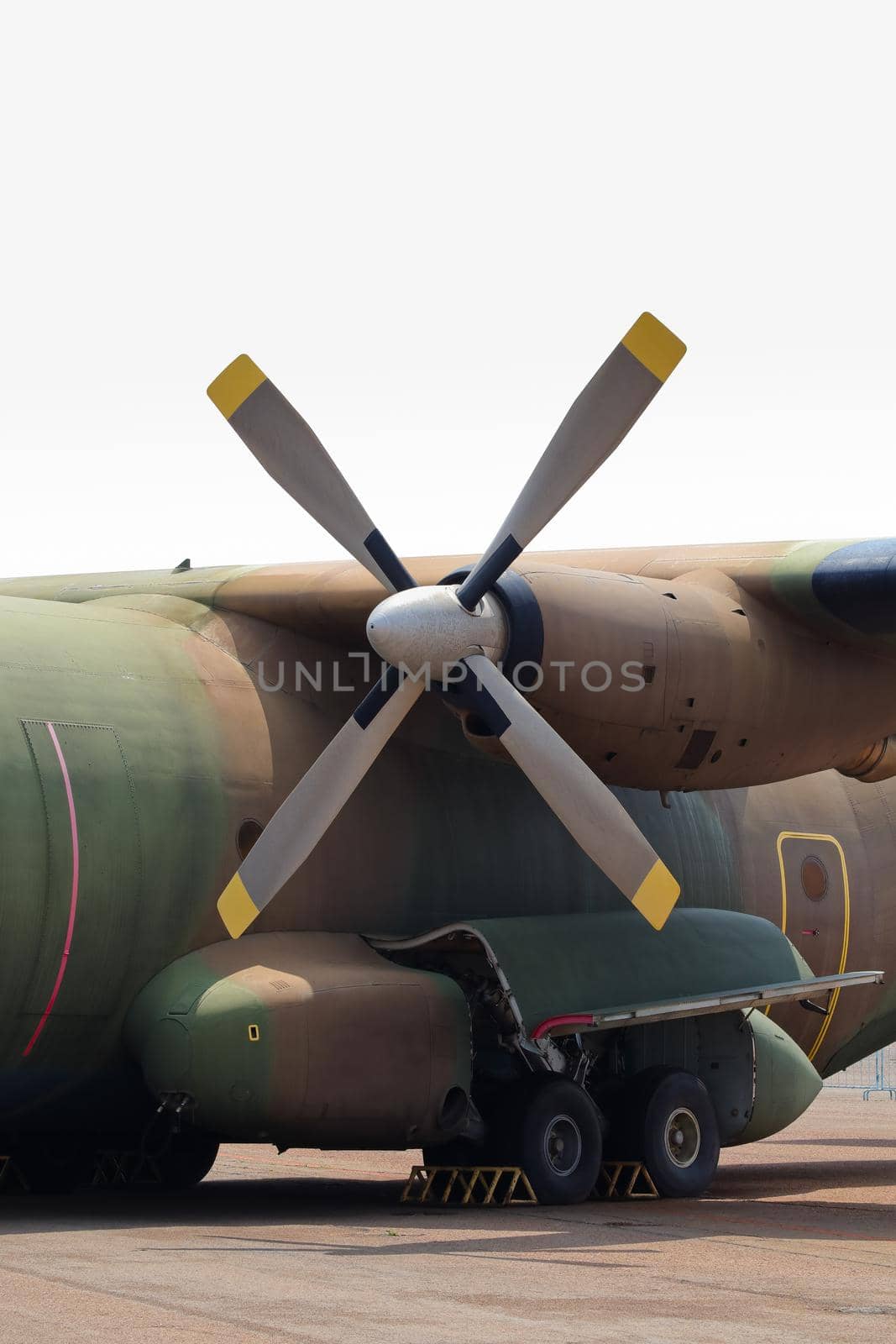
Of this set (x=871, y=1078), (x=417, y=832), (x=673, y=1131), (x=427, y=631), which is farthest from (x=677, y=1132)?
(x=871, y=1078)

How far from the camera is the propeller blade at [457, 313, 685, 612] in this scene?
16.2 meters


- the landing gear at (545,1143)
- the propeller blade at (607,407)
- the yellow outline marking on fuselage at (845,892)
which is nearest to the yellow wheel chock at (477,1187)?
the landing gear at (545,1143)

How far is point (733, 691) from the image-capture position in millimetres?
17312

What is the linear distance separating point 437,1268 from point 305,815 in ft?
14.7

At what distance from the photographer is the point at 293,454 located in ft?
54.8

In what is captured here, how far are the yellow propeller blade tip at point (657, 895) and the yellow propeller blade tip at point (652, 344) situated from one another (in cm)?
418

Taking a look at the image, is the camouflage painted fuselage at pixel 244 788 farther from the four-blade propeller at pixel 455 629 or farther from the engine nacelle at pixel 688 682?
the four-blade propeller at pixel 455 629

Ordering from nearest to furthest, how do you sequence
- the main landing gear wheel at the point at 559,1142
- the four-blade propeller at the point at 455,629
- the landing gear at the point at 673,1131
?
the four-blade propeller at the point at 455,629
the main landing gear wheel at the point at 559,1142
the landing gear at the point at 673,1131

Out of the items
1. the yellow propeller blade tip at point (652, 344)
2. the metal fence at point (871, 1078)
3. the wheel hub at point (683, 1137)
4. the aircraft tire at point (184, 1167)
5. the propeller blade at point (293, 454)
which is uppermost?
the yellow propeller blade tip at point (652, 344)

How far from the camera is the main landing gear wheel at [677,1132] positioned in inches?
714

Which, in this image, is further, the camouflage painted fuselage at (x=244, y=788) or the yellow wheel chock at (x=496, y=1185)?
the yellow wheel chock at (x=496, y=1185)

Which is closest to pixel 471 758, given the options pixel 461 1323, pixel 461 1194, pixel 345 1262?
pixel 461 1194

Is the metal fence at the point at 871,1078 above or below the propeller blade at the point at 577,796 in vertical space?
below

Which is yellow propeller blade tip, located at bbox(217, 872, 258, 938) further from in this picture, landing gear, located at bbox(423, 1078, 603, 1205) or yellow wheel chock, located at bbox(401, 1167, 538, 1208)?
landing gear, located at bbox(423, 1078, 603, 1205)
